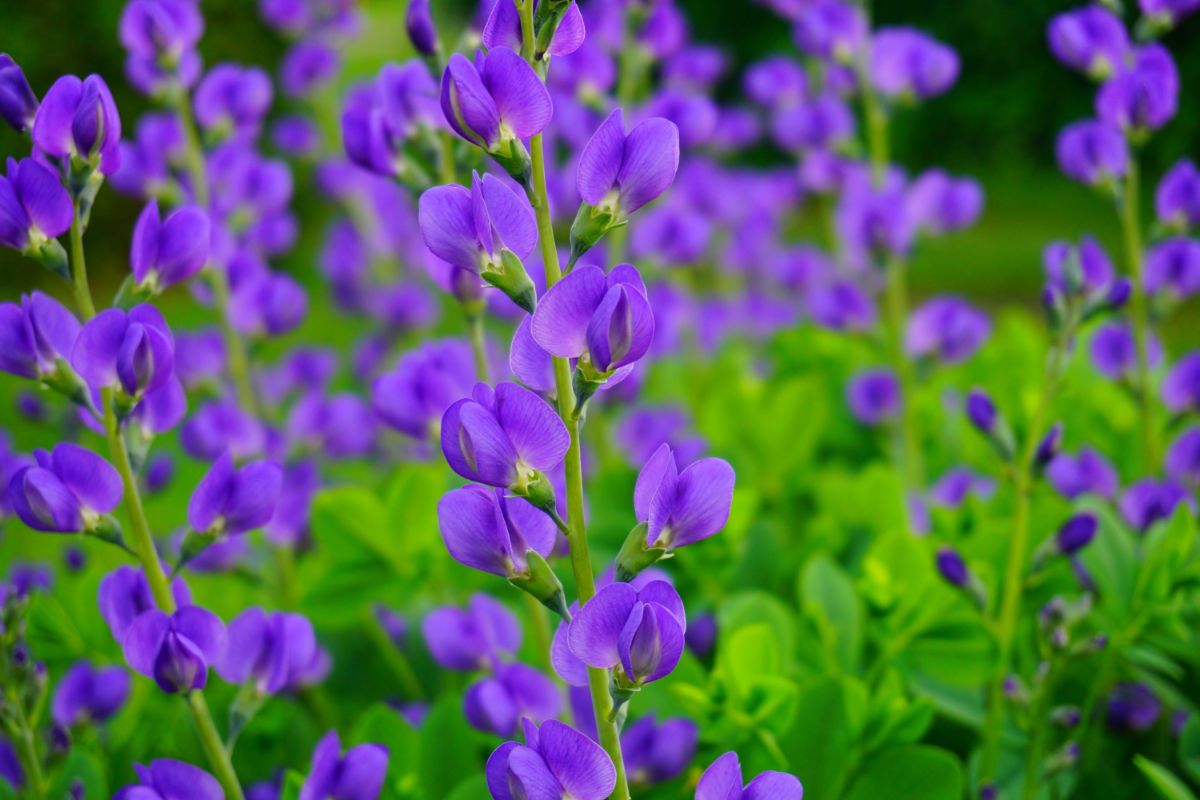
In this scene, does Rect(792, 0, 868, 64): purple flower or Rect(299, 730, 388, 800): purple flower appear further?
Rect(792, 0, 868, 64): purple flower

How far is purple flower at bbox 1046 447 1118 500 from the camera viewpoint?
54.3 inches

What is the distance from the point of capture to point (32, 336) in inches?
31.4

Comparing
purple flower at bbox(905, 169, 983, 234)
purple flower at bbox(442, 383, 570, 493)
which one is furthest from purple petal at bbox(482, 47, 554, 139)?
purple flower at bbox(905, 169, 983, 234)

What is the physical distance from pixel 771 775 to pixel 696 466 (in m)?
0.19

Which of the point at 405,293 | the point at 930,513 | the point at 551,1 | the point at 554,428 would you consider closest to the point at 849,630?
the point at 930,513

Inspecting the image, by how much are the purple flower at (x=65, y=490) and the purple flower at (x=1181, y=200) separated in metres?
1.20

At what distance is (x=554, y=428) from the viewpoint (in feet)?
2.13

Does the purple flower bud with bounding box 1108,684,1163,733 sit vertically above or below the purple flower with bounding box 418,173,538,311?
below

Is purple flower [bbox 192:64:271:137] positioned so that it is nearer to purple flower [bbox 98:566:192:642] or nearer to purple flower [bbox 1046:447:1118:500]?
purple flower [bbox 98:566:192:642]

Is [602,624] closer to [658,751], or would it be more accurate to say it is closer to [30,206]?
[658,751]

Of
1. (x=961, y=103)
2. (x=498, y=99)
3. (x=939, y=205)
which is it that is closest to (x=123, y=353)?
(x=498, y=99)

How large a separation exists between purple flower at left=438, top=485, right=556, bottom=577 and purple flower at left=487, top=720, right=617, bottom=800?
0.10 meters

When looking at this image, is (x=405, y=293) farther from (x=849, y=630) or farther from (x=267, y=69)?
(x=267, y=69)

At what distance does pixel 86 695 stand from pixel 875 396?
116 cm
